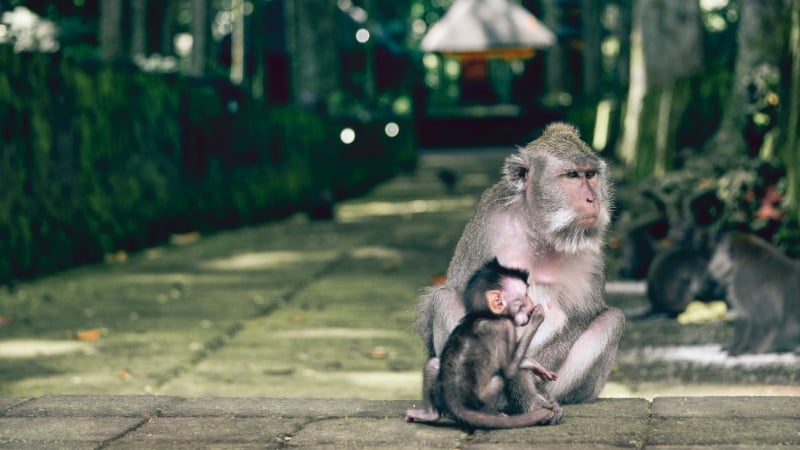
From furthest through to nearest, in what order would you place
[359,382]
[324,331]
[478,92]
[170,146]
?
[478,92] → [170,146] → [324,331] → [359,382]

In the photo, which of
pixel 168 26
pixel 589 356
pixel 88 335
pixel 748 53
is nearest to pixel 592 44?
pixel 168 26

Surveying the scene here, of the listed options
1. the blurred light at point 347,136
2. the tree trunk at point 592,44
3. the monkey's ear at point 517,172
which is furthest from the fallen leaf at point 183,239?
the tree trunk at point 592,44

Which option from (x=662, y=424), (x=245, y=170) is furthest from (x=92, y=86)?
(x=662, y=424)

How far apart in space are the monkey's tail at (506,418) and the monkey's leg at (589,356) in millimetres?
321

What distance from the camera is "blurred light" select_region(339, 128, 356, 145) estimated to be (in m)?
25.2

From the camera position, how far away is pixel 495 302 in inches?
182

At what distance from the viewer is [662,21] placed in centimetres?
2148

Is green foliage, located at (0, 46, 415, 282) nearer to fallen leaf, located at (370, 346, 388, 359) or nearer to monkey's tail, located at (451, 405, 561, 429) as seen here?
fallen leaf, located at (370, 346, 388, 359)

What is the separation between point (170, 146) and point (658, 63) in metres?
9.32

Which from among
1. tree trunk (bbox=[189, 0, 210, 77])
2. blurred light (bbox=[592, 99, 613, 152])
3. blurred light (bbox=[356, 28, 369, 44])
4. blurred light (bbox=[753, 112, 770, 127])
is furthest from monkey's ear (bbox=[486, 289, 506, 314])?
blurred light (bbox=[356, 28, 369, 44])

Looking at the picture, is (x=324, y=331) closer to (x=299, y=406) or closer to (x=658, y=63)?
(x=299, y=406)

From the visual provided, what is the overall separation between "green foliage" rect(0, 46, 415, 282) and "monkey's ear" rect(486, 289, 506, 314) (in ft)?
24.9

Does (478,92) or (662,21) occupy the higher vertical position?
(662,21)

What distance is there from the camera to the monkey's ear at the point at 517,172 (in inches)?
196
